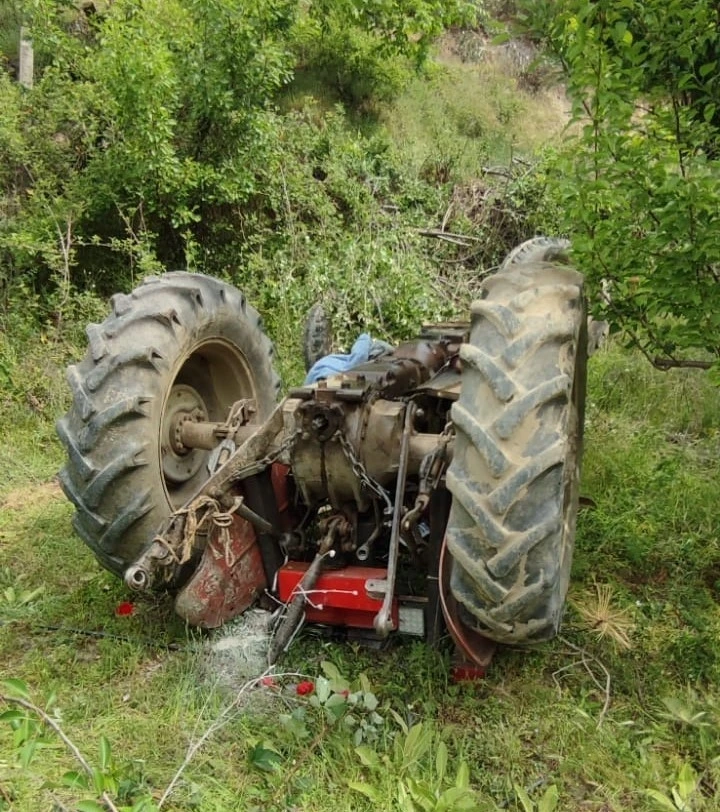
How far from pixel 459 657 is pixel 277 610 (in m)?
0.74

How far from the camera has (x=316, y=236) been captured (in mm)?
8109

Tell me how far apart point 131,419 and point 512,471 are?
4.93ft

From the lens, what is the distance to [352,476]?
2898 mm

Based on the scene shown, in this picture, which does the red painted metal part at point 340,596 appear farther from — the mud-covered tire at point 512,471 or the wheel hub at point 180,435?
the wheel hub at point 180,435

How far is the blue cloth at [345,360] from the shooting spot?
425 cm

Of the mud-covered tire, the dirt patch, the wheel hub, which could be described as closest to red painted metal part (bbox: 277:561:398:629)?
the mud-covered tire

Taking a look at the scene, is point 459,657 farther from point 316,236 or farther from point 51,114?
point 51,114

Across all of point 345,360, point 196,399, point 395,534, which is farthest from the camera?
point 345,360

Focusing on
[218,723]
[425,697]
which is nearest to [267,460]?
[218,723]

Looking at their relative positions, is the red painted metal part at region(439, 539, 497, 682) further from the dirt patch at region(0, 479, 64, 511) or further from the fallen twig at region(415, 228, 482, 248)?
the fallen twig at region(415, 228, 482, 248)

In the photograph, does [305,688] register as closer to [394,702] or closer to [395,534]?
[394,702]

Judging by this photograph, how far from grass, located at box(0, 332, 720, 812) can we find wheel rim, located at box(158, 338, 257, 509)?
0.58 meters

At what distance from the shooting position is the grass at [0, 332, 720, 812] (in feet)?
7.91

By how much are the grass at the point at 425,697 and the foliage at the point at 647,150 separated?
123cm
